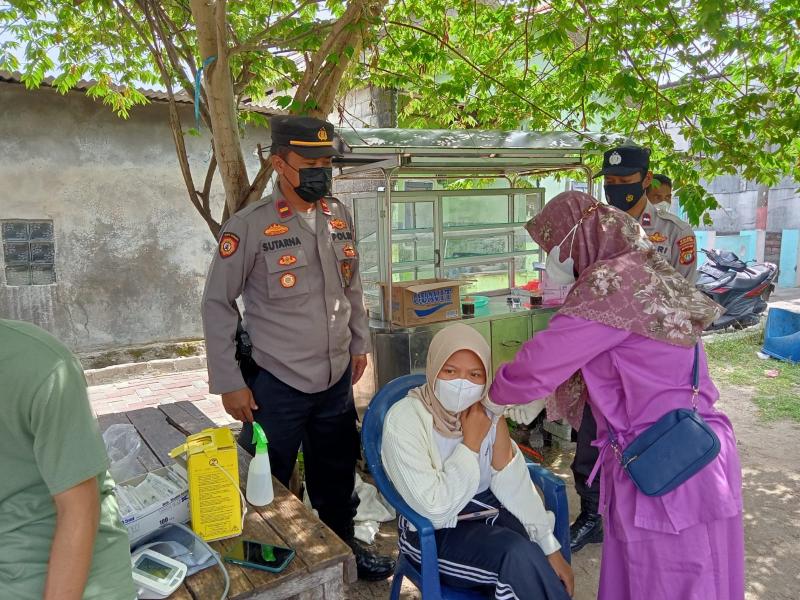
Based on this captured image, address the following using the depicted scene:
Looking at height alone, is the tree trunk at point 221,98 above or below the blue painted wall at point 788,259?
above

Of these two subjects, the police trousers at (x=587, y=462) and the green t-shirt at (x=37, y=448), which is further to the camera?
the police trousers at (x=587, y=462)

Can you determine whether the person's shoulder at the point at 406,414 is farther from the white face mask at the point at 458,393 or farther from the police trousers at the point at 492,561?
the police trousers at the point at 492,561

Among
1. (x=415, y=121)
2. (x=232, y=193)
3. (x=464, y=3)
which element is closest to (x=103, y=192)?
(x=415, y=121)

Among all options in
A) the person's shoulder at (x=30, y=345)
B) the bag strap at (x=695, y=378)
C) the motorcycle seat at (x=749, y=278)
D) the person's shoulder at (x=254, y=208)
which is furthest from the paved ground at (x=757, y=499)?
the motorcycle seat at (x=749, y=278)

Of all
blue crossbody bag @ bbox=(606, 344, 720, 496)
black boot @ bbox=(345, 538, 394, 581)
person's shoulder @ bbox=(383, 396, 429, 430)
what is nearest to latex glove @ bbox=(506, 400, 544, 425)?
person's shoulder @ bbox=(383, 396, 429, 430)

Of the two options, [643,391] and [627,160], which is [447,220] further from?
[643,391]

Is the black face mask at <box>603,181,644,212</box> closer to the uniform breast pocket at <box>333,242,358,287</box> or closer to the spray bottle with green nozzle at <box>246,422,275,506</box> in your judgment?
the uniform breast pocket at <box>333,242,358,287</box>

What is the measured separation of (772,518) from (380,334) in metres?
2.68

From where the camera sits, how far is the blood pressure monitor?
1521 millimetres

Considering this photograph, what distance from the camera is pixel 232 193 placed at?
9.74 ft

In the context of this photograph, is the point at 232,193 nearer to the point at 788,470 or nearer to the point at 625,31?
the point at 625,31

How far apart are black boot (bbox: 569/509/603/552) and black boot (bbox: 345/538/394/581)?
1.06 meters

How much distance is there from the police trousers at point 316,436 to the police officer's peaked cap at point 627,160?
1.86m

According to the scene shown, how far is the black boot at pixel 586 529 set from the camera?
11.1ft
